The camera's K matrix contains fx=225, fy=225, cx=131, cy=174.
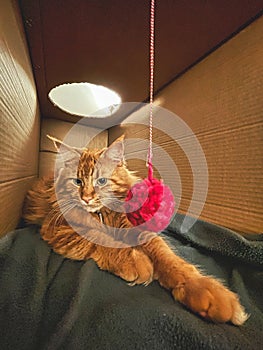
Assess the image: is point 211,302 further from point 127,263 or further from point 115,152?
point 115,152

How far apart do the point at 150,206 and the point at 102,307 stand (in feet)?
0.79

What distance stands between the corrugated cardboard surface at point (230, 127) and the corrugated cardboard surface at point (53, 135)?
40.9 inches

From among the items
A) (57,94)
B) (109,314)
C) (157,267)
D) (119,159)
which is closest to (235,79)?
(119,159)

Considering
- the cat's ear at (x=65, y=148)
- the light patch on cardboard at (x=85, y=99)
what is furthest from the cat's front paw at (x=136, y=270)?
the light patch on cardboard at (x=85, y=99)

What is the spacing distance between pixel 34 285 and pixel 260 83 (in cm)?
86

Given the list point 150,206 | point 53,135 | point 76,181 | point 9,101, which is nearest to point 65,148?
point 76,181

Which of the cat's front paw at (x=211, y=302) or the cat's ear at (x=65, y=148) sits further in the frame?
the cat's ear at (x=65, y=148)

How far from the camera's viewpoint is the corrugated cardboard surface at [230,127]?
75 centimetres

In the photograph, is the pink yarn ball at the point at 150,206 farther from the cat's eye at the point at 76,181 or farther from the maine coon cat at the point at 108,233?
the cat's eye at the point at 76,181

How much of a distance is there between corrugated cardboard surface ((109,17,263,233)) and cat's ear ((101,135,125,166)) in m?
0.38

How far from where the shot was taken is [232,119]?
0.84 meters

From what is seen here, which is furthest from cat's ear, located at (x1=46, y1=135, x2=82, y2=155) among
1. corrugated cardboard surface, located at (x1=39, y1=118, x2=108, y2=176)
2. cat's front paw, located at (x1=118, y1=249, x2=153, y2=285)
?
corrugated cardboard surface, located at (x1=39, y1=118, x2=108, y2=176)

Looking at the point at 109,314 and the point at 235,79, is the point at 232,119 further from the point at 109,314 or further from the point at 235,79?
the point at 109,314

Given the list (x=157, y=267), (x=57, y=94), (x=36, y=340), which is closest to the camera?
(x=36, y=340)
